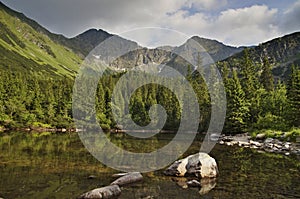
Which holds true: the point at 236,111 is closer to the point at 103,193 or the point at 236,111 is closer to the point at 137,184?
the point at 137,184

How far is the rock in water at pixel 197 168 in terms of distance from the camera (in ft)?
57.9

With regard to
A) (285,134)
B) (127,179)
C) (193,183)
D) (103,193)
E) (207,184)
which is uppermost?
(285,134)

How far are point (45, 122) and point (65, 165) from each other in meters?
55.5

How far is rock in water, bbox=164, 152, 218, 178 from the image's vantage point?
17.6 metres

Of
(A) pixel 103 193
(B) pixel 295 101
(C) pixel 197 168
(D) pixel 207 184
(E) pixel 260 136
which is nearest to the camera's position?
(A) pixel 103 193

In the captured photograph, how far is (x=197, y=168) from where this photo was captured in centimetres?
1784

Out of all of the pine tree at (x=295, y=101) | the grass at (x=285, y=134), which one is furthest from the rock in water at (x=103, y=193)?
the pine tree at (x=295, y=101)

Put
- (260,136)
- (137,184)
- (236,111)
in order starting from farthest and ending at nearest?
(236,111), (260,136), (137,184)

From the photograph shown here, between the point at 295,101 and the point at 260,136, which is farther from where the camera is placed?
Answer: the point at 295,101

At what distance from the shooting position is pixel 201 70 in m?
81.0

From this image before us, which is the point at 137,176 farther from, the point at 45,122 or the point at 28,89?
the point at 28,89

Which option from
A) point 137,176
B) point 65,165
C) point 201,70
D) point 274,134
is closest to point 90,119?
point 201,70

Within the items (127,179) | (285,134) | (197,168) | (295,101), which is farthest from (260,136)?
(127,179)

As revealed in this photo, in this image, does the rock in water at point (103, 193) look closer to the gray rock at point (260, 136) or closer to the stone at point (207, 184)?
the stone at point (207, 184)
